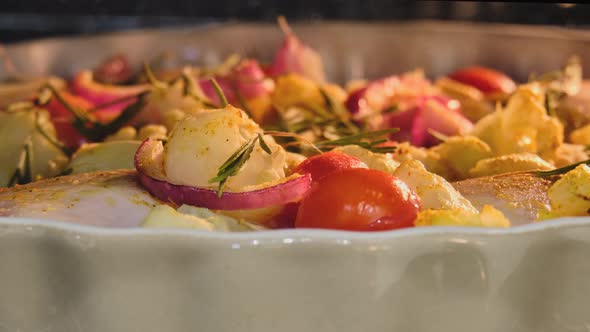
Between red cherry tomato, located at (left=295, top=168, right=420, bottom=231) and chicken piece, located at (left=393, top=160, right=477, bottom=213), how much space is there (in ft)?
0.08

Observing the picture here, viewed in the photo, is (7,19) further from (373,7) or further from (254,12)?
(373,7)

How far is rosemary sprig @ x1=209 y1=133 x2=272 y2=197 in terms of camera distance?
0.61m

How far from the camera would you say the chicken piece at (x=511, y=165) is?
80cm

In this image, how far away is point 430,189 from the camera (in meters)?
0.66

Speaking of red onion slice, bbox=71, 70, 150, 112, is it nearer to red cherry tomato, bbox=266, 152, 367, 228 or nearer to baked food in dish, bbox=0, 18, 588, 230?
baked food in dish, bbox=0, 18, 588, 230

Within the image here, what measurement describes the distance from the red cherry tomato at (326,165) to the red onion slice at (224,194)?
23 millimetres

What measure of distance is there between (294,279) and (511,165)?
349mm

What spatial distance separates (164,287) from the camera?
0.57m

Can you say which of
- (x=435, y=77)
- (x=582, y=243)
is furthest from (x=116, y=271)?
(x=435, y=77)

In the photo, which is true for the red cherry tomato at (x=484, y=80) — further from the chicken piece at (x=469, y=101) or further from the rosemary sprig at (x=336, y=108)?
the rosemary sprig at (x=336, y=108)

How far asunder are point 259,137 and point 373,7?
5.36ft

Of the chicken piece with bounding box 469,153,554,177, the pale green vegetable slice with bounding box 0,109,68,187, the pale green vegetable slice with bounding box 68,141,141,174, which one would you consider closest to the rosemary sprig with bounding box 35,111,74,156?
A: the pale green vegetable slice with bounding box 0,109,68,187

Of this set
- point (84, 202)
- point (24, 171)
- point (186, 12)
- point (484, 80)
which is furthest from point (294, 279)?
point (186, 12)

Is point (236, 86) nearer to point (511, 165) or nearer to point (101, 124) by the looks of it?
point (101, 124)
